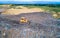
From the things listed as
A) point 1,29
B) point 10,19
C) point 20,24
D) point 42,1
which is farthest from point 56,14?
point 1,29

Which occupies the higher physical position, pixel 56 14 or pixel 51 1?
Result: pixel 51 1

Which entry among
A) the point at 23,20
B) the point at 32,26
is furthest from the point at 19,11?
the point at 32,26

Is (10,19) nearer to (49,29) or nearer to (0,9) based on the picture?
(0,9)

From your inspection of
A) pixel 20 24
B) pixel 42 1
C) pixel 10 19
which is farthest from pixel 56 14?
pixel 10 19

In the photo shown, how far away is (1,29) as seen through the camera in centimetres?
192

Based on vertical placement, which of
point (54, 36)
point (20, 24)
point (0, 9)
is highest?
point (0, 9)

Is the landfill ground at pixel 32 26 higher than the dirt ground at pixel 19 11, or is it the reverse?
the dirt ground at pixel 19 11

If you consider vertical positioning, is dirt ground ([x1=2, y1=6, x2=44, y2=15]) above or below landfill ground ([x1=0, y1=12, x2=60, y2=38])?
above

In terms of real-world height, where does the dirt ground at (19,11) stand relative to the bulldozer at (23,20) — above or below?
above

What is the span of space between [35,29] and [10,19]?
0.35 m

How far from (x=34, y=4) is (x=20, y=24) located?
326 millimetres

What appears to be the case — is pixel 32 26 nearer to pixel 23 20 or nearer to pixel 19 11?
pixel 23 20

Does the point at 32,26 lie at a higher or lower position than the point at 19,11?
lower

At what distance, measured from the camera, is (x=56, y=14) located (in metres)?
1.96
